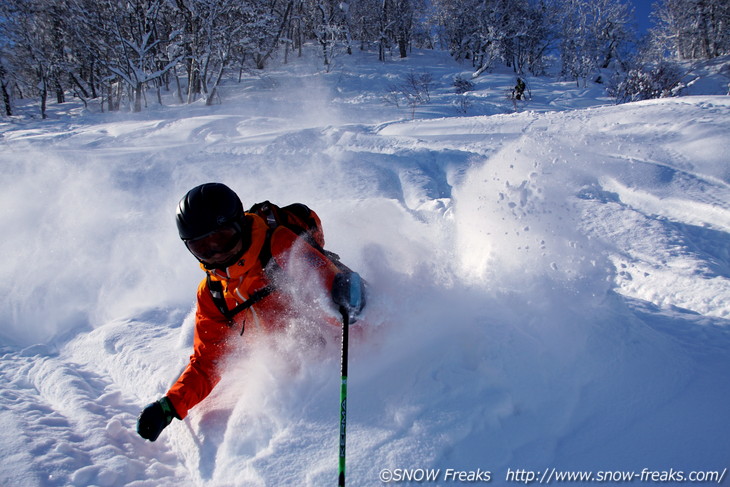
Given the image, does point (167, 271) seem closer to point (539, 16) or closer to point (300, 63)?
point (300, 63)

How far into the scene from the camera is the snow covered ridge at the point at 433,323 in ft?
6.11

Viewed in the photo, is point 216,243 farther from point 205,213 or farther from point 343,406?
point 343,406

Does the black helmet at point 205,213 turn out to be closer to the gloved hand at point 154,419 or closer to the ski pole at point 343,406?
the ski pole at point 343,406

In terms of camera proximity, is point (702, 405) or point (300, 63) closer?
point (702, 405)

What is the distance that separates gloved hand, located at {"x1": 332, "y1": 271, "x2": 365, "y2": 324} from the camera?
208 cm

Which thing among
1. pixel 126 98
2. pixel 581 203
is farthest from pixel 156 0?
pixel 581 203

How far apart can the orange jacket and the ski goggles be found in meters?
0.12

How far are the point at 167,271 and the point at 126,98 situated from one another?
25.1 metres

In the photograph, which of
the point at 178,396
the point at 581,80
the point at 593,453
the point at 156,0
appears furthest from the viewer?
the point at 581,80

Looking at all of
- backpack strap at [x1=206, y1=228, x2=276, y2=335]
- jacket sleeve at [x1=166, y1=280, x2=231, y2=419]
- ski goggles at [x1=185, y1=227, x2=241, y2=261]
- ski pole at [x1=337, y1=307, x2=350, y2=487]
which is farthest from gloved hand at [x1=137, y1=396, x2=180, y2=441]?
ski pole at [x1=337, y1=307, x2=350, y2=487]

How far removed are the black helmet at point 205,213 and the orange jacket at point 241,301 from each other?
23 centimetres

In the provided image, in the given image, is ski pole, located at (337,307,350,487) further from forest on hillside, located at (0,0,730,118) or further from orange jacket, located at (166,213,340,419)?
forest on hillside, located at (0,0,730,118)

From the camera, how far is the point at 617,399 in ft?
6.26

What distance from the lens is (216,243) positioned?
2221 millimetres
